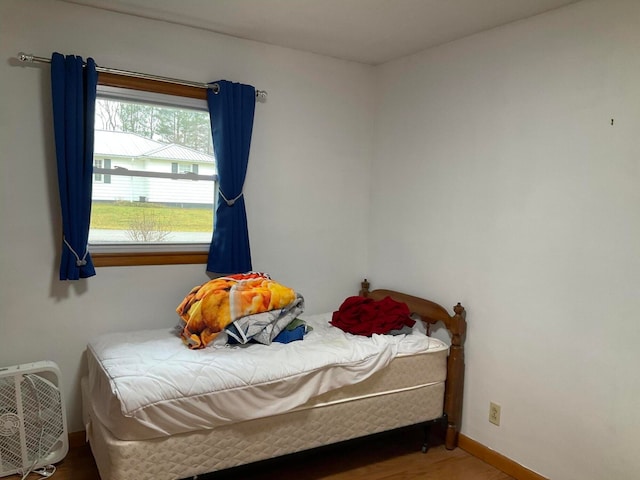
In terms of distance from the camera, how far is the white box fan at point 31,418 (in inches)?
96.7

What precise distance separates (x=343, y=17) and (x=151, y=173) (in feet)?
4.64

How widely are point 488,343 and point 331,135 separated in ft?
5.75

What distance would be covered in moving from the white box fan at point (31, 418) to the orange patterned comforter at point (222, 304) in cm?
72

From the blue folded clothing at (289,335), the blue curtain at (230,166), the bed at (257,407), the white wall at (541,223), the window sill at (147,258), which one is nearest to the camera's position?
the bed at (257,407)

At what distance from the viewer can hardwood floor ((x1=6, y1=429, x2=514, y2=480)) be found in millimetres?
2584

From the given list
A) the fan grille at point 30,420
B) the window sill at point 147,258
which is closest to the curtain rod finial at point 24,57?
the window sill at point 147,258

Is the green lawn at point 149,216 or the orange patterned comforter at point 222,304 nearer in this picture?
the orange patterned comforter at point 222,304

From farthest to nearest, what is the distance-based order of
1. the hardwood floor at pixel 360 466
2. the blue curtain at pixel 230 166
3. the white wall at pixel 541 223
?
the blue curtain at pixel 230 166, the hardwood floor at pixel 360 466, the white wall at pixel 541 223

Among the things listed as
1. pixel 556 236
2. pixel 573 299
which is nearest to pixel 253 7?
pixel 556 236

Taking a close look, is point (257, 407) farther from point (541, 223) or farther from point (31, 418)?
point (541, 223)

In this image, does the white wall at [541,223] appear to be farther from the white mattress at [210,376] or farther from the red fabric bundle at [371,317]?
the white mattress at [210,376]

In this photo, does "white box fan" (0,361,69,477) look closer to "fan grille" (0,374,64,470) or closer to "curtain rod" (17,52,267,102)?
"fan grille" (0,374,64,470)

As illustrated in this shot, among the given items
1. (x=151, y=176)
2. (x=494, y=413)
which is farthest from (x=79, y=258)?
(x=494, y=413)

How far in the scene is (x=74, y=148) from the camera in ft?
8.59
